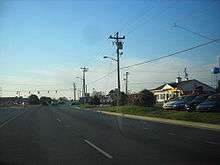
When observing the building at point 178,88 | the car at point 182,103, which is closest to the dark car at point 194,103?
the car at point 182,103

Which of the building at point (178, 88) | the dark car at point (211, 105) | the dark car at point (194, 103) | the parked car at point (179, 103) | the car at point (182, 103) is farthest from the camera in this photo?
the building at point (178, 88)

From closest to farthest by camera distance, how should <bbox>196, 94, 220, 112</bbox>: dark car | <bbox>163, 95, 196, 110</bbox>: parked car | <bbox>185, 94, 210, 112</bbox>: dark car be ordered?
<bbox>196, 94, 220, 112</bbox>: dark car, <bbox>185, 94, 210, 112</bbox>: dark car, <bbox>163, 95, 196, 110</bbox>: parked car

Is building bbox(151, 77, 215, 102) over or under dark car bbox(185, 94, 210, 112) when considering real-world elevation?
over

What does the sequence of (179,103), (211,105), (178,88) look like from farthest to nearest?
(178,88) → (179,103) → (211,105)

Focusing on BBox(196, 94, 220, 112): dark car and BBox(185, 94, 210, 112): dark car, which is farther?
BBox(185, 94, 210, 112): dark car

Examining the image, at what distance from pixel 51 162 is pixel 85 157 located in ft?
4.11

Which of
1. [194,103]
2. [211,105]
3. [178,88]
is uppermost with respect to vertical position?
[178,88]

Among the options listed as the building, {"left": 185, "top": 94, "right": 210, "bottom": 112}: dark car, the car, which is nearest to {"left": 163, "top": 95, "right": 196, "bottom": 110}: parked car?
the car

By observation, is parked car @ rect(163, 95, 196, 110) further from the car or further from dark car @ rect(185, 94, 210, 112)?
dark car @ rect(185, 94, 210, 112)

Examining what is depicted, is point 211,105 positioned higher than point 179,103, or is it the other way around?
point 179,103

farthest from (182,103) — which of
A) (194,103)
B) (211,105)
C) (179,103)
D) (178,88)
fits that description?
(178,88)

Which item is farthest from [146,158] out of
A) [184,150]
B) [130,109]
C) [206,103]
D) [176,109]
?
[130,109]

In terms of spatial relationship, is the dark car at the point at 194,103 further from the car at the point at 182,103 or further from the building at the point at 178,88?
the building at the point at 178,88

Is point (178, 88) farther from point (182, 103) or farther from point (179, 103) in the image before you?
point (182, 103)
